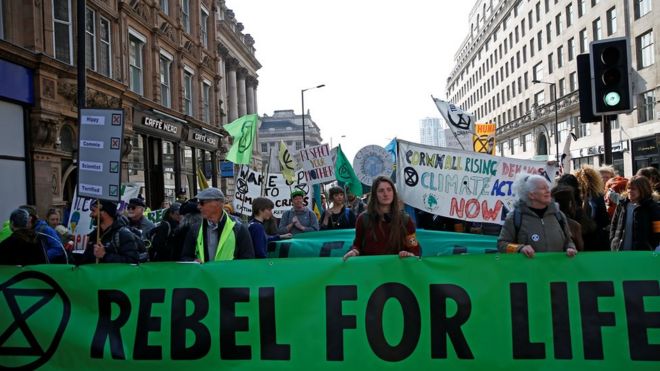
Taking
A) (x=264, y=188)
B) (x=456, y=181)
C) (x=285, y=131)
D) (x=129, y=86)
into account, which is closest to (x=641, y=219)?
(x=456, y=181)

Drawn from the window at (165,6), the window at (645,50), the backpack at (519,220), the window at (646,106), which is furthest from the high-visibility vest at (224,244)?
the window at (645,50)

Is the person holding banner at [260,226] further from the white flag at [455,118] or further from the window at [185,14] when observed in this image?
the window at [185,14]

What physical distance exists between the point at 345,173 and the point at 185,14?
56.5ft

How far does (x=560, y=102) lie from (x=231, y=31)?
2918cm

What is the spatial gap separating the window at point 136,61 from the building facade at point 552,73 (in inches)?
616

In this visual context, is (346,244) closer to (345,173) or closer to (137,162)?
(345,173)

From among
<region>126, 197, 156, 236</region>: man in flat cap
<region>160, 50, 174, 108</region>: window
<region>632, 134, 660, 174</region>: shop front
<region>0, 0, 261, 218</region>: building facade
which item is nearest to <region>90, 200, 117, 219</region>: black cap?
<region>126, 197, 156, 236</region>: man in flat cap

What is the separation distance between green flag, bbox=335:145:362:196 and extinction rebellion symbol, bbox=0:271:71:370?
28.6 ft

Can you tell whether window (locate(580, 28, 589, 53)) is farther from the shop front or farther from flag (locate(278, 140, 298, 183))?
flag (locate(278, 140, 298, 183))

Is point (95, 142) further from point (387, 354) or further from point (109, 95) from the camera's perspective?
point (109, 95)

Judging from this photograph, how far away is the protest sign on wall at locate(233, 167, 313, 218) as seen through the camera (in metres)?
12.2

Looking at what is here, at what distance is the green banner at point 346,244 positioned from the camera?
24.2ft

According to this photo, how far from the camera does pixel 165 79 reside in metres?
23.8

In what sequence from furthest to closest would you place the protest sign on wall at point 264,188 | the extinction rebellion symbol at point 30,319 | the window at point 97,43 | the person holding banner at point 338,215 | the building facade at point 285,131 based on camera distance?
the building facade at point 285,131
the window at point 97,43
the protest sign on wall at point 264,188
the person holding banner at point 338,215
the extinction rebellion symbol at point 30,319
